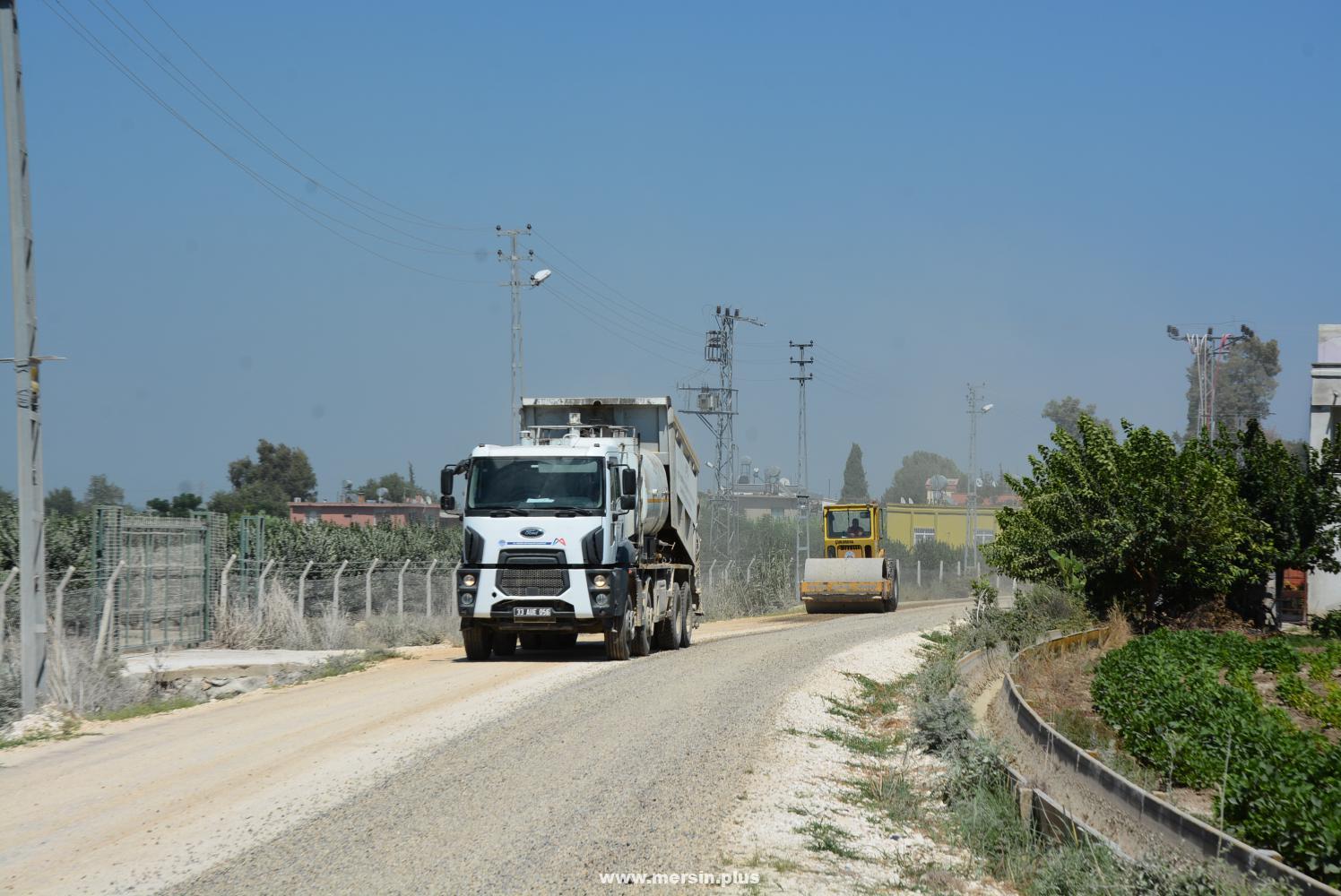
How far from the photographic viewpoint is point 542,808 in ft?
30.7

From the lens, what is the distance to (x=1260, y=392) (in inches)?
5241

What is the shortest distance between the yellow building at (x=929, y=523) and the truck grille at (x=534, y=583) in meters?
89.2

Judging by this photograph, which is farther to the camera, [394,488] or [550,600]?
[394,488]

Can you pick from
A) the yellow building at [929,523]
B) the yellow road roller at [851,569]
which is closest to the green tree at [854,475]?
the yellow building at [929,523]

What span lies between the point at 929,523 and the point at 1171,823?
4187 inches

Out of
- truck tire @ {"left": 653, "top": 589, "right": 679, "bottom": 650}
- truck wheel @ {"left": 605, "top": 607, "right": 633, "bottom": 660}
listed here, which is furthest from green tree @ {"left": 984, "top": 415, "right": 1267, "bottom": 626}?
truck wheel @ {"left": 605, "top": 607, "right": 633, "bottom": 660}

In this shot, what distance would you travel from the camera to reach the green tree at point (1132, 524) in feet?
80.4

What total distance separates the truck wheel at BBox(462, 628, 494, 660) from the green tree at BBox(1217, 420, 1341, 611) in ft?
53.6

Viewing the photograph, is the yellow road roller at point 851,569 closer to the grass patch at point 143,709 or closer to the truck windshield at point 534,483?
the truck windshield at point 534,483

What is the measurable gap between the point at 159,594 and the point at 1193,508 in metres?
19.6

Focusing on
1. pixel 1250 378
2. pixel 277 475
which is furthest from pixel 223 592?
pixel 1250 378

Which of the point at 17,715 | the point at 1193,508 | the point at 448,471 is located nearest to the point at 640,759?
the point at 17,715

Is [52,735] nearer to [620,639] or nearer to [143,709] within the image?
[143,709]

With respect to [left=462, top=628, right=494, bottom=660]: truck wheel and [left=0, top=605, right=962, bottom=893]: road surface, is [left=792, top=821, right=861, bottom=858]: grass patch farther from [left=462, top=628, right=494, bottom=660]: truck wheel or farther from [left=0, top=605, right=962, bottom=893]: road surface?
[left=462, top=628, right=494, bottom=660]: truck wheel
